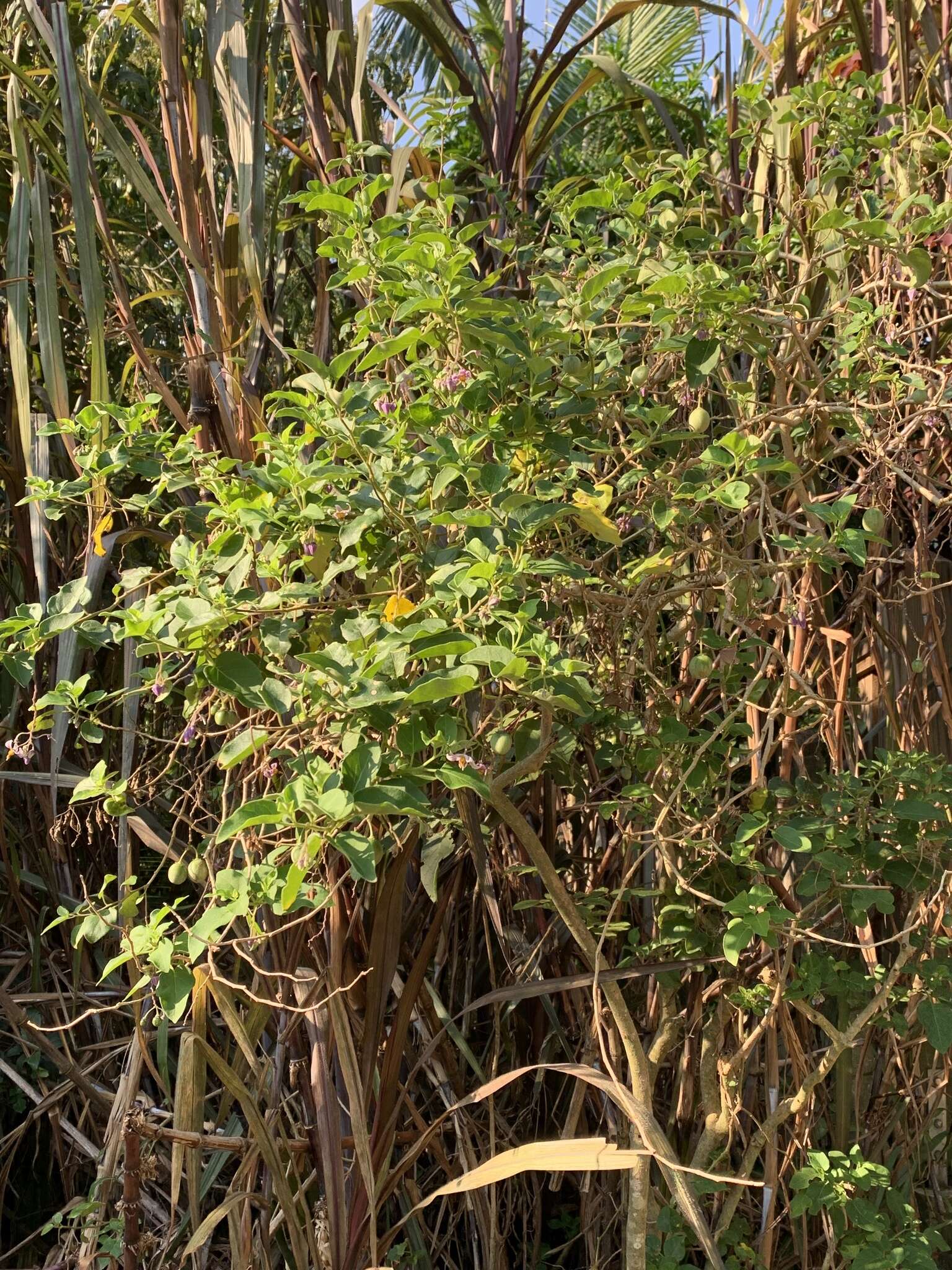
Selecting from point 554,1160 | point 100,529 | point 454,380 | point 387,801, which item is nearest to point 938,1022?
point 554,1160

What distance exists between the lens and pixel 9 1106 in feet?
5.22

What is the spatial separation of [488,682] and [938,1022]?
0.54 metres

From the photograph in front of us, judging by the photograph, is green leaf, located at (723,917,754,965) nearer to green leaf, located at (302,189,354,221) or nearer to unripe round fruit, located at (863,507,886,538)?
unripe round fruit, located at (863,507,886,538)

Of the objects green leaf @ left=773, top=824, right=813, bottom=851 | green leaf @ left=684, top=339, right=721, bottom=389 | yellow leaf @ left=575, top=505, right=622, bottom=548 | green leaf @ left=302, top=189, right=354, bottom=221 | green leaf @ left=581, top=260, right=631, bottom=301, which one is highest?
green leaf @ left=302, top=189, right=354, bottom=221

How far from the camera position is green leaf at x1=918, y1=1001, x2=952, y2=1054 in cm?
104

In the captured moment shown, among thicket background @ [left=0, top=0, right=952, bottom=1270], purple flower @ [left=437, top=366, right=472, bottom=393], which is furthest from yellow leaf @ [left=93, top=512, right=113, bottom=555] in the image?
purple flower @ [left=437, top=366, right=472, bottom=393]

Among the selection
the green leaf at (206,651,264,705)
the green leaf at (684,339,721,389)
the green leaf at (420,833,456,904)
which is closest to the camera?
the green leaf at (206,651,264,705)

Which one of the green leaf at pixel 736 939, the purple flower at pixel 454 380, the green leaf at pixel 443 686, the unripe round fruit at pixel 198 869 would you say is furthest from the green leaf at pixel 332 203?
the green leaf at pixel 736 939

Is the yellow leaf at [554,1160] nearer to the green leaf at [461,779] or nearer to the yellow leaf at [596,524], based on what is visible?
the green leaf at [461,779]

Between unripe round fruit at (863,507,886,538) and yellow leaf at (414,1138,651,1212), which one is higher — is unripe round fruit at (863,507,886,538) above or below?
above

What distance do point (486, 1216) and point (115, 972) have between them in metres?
0.57

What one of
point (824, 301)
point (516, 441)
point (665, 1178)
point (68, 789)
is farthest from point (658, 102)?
point (665, 1178)

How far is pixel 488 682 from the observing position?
0.92 metres

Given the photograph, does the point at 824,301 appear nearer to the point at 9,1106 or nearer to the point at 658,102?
the point at 658,102
